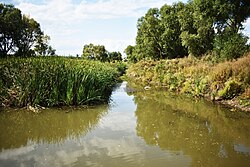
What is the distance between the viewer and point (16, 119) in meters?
9.93

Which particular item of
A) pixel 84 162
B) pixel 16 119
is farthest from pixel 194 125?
pixel 16 119

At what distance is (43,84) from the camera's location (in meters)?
11.5

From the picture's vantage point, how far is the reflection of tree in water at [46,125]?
7.88 m

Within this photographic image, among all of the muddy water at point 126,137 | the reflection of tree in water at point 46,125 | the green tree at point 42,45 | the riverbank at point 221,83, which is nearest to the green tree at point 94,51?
the green tree at point 42,45

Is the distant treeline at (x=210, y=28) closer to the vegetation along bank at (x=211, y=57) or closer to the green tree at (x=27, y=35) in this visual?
the vegetation along bank at (x=211, y=57)

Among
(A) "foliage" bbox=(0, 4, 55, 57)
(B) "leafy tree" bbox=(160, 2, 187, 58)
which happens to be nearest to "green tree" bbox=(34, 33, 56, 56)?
(A) "foliage" bbox=(0, 4, 55, 57)

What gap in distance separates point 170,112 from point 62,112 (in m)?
4.19

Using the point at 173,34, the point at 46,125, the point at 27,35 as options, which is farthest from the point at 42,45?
the point at 46,125

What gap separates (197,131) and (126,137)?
2199 millimetres

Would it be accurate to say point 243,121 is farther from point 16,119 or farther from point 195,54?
point 195,54

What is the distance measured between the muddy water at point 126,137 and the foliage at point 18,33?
26.3m

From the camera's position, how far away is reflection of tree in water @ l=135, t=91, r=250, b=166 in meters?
6.68

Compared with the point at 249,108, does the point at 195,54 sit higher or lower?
higher

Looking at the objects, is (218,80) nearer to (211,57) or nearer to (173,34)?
(211,57)
